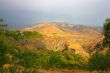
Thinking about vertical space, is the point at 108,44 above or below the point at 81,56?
above

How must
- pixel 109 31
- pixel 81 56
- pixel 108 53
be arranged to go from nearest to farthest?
pixel 109 31 → pixel 108 53 → pixel 81 56

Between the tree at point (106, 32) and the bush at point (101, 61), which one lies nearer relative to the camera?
the tree at point (106, 32)

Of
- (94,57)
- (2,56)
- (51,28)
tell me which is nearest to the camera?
(2,56)

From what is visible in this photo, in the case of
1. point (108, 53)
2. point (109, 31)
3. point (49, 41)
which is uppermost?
point (109, 31)

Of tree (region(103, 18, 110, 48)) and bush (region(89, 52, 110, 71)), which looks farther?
bush (region(89, 52, 110, 71))

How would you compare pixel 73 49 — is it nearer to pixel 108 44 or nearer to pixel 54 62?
pixel 54 62

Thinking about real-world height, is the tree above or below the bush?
above

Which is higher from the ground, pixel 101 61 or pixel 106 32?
pixel 106 32

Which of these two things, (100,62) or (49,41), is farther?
(49,41)

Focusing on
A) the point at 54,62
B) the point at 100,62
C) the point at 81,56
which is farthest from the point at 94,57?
the point at 81,56

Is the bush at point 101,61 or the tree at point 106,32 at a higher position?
the tree at point 106,32

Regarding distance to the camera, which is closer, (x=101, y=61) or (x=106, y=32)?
(x=106, y=32)
